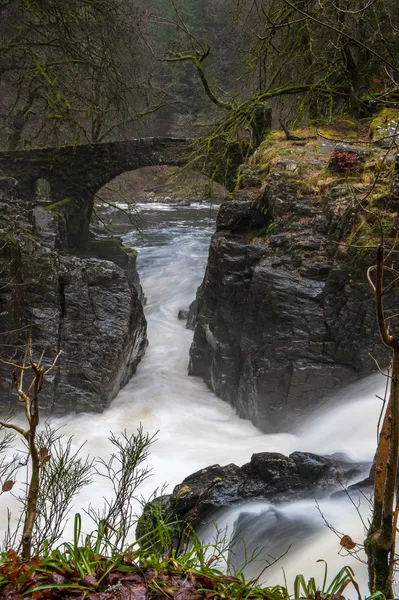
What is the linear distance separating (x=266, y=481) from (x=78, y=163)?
1085 centimetres

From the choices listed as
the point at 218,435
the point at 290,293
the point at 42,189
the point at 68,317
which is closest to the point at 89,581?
the point at 290,293

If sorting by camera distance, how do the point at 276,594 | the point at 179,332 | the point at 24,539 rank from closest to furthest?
the point at 276,594, the point at 24,539, the point at 179,332

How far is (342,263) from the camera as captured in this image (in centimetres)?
711

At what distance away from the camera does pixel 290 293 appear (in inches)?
290

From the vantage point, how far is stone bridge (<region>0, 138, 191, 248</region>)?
45.0ft

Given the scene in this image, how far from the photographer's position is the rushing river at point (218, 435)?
4367 mm

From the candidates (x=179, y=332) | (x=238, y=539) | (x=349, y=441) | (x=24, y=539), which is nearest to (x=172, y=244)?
(x=179, y=332)

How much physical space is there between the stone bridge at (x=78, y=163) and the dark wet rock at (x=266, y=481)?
372 inches

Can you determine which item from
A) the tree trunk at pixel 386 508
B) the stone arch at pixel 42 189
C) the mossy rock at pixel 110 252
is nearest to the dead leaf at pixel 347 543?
the tree trunk at pixel 386 508

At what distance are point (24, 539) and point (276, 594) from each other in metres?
0.99

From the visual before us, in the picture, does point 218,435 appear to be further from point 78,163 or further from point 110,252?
point 78,163

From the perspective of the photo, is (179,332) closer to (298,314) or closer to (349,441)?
(298,314)

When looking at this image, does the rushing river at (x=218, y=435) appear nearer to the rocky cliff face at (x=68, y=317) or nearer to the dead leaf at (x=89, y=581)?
the rocky cliff face at (x=68, y=317)

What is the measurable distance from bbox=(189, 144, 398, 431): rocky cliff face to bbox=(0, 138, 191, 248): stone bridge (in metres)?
5.60
